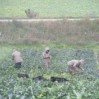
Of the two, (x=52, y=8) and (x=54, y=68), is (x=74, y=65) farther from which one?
(x=52, y=8)

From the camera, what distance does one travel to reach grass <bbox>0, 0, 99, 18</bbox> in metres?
43.6

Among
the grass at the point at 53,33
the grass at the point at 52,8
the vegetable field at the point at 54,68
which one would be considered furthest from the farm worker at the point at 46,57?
the grass at the point at 52,8

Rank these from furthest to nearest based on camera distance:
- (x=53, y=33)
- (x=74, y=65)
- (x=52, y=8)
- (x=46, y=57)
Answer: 1. (x=52, y=8)
2. (x=53, y=33)
3. (x=46, y=57)
4. (x=74, y=65)

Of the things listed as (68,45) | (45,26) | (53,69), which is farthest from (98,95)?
(45,26)

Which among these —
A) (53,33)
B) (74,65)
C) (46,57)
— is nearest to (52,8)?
(53,33)

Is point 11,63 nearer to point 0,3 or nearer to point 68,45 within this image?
point 68,45

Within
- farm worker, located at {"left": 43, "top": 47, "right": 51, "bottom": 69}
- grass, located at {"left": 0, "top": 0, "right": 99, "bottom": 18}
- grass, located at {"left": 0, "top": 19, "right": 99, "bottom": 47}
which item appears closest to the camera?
farm worker, located at {"left": 43, "top": 47, "right": 51, "bottom": 69}

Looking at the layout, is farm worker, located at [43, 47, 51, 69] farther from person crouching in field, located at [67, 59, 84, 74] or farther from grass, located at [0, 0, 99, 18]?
grass, located at [0, 0, 99, 18]

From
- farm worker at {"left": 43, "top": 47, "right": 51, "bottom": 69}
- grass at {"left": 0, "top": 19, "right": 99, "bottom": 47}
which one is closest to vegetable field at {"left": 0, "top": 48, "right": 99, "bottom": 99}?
farm worker at {"left": 43, "top": 47, "right": 51, "bottom": 69}

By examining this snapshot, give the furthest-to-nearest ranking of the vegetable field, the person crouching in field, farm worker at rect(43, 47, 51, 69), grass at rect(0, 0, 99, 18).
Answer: grass at rect(0, 0, 99, 18)
farm worker at rect(43, 47, 51, 69)
the person crouching in field
the vegetable field

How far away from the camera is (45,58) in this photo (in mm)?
25703

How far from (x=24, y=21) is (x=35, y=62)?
1199 cm

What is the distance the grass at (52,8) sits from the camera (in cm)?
4359

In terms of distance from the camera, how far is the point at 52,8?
4612 centimetres
